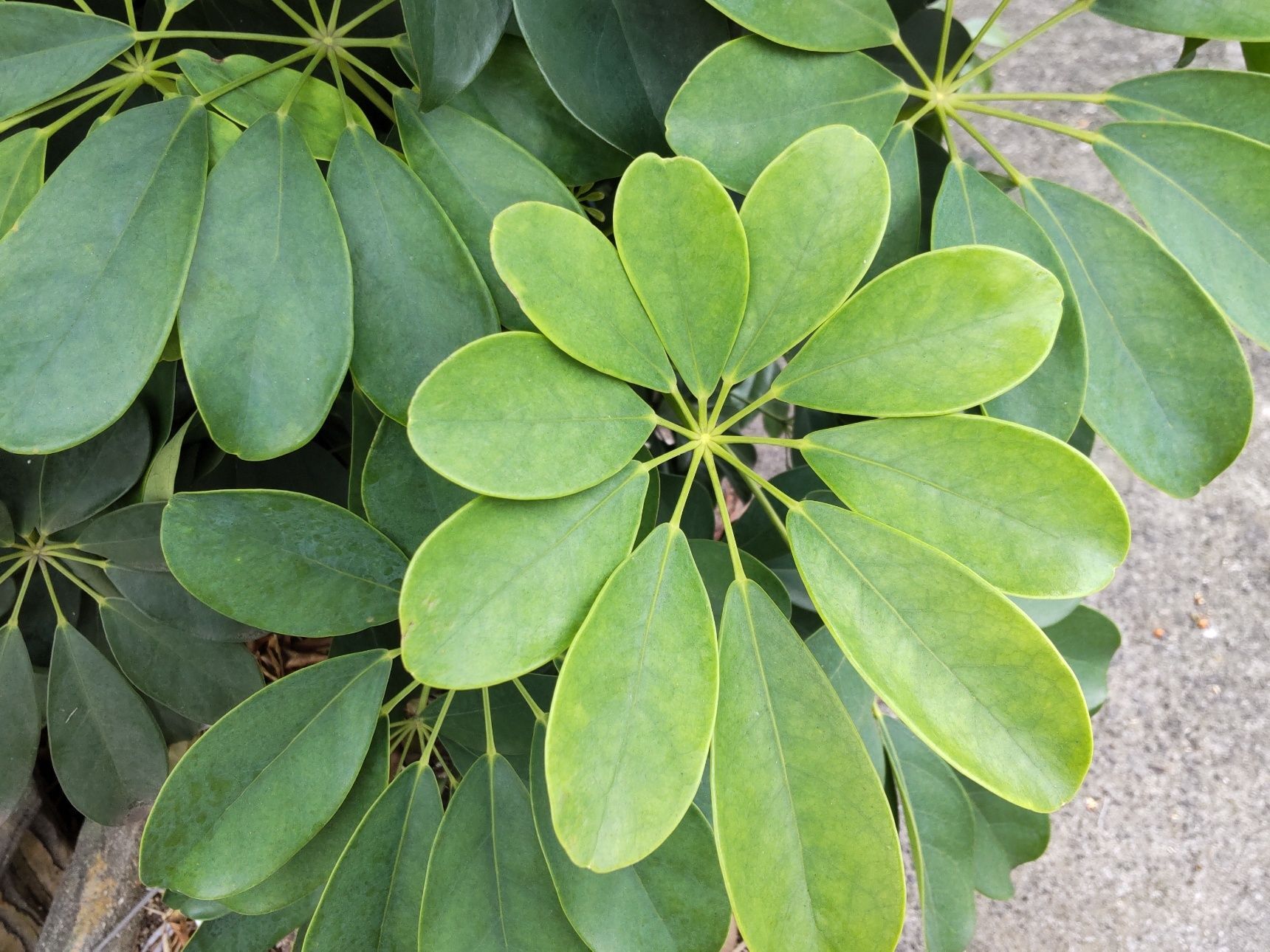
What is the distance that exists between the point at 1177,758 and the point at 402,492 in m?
1.66

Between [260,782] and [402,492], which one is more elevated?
[402,492]

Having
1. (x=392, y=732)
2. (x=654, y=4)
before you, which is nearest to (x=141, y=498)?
(x=392, y=732)

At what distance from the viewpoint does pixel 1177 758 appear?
1.61m

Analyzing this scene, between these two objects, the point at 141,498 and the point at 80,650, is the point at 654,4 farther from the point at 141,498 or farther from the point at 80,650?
the point at 80,650

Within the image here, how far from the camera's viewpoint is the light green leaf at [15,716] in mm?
751

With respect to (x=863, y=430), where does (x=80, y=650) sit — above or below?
below

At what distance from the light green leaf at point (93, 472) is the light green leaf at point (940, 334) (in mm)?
559

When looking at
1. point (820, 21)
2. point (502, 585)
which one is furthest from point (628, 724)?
point (820, 21)

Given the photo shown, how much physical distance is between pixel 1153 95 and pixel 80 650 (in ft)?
3.27

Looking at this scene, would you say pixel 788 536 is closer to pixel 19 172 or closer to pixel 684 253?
pixel 684 253

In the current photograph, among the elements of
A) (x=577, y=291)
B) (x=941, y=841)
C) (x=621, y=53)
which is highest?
(x=621, y=53)

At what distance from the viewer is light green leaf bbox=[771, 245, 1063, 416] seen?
46 cm

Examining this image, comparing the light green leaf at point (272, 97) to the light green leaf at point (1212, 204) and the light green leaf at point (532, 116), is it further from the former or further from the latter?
the light green leaf at point (1212, 204)

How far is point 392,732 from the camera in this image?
2.78 ft
